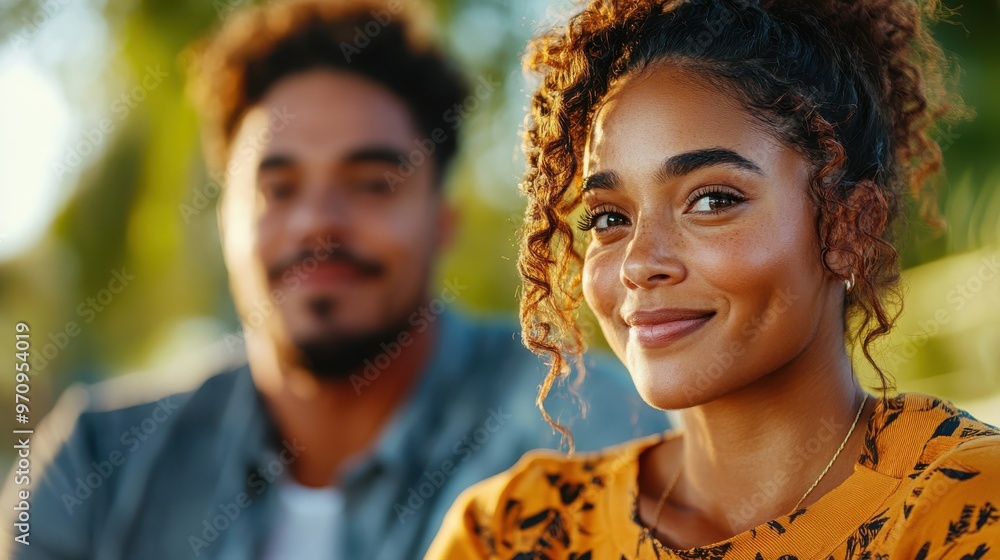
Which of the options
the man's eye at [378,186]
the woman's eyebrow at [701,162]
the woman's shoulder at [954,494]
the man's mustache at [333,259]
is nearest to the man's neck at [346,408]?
the man's mustache at [333,259]

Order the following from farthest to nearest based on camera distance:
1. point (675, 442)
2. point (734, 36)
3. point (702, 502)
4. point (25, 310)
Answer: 1. point (25, 310)
2. point (675, 442)
3. point (702, 502)
4. point (734, 36)

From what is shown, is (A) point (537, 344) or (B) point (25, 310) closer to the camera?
(A) point (537, 344)

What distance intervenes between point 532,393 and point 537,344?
0.96 metres

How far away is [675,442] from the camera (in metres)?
1.70

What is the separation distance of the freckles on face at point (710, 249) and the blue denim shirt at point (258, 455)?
3.48 ft

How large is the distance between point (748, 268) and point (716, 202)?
0.11m

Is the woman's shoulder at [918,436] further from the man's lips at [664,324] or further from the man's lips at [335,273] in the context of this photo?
the man's lips at [335,273]

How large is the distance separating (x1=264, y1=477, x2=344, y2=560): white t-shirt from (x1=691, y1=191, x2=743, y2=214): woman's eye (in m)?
1.54

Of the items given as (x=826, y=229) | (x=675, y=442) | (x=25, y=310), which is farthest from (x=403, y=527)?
(x=826, y=229)

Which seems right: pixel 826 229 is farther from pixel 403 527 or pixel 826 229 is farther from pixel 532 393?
pixel 403 527

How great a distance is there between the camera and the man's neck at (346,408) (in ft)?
8.32

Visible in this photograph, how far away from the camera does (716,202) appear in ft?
4.35

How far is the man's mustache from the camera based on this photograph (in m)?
2.46

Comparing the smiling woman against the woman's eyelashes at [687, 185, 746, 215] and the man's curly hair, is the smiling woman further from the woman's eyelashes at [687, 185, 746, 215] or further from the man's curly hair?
the man's curly hair
